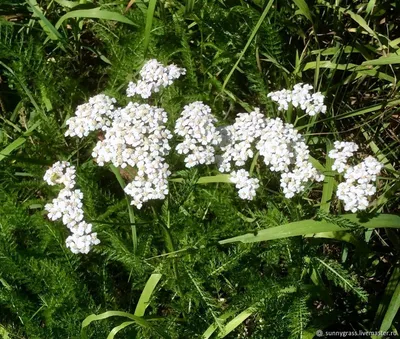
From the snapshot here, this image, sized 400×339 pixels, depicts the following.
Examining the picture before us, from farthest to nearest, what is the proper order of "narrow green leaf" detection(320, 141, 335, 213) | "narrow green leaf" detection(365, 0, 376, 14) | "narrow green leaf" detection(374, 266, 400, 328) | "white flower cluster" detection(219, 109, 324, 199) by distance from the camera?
"narrow green leaf" detection(365, 0, 376, 14) → "narrow green leaf" detection(374, 266, 400, 328) → "narrow green leaf" detection(320, 141, 335, 213) → "white flower cluster" detection(219, 109, 324, 199)

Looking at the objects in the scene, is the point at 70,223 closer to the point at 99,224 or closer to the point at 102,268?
the point at 99,224

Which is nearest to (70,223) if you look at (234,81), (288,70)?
(234,81)

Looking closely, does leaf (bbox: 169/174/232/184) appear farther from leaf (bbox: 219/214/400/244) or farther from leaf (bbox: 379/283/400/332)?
leaf (bbox: 379/283/400/332)

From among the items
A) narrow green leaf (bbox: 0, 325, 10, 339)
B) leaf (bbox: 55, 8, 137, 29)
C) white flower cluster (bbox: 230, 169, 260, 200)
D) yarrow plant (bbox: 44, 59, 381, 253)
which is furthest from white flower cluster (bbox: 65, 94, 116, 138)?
narrow green leaf (bbox: 0, 325, 10, 339)

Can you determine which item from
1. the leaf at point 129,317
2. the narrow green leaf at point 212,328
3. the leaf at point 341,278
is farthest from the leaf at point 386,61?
the leaf at point 129,317

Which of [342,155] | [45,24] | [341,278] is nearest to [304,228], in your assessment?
[341,278]

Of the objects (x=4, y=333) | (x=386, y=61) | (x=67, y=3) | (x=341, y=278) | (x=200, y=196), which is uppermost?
(x=67, y=3)

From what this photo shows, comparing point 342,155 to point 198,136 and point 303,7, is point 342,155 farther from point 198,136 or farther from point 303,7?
point 303,7
